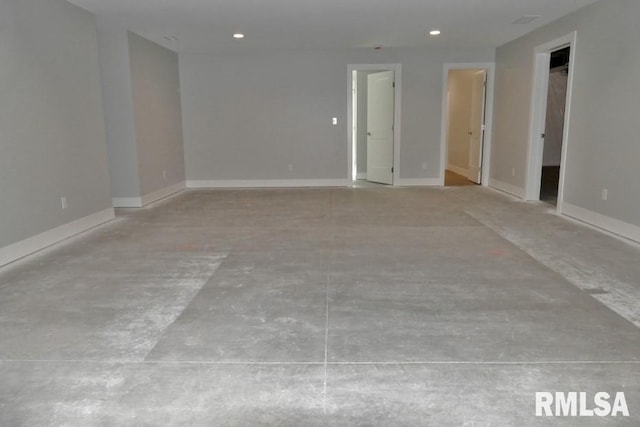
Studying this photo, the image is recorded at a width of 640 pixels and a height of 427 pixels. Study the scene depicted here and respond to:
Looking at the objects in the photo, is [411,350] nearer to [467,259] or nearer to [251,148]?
[467,259]

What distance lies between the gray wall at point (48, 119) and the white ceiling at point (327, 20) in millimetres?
535

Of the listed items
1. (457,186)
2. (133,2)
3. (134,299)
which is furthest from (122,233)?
(457,186)

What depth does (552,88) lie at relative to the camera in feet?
36.3

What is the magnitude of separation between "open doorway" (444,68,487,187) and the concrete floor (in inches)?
151

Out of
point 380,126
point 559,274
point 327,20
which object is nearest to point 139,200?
point 327,20

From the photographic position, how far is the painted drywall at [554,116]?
433 inches

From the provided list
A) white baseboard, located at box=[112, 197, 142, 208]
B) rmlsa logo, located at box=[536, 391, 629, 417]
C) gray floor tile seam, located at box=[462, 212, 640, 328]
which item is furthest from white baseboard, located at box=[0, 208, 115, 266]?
gray floor tile seam, located at box=[462, 212, 640, 328]

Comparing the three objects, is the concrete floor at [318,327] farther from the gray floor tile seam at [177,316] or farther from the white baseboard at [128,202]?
the white baseboard at [128,202]

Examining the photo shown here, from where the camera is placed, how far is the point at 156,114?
22.4 ft

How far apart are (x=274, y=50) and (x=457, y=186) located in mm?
4091

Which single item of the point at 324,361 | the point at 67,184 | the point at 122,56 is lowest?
the point at 324,361

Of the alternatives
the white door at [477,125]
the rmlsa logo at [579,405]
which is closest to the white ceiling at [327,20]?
the white door at [477,125]

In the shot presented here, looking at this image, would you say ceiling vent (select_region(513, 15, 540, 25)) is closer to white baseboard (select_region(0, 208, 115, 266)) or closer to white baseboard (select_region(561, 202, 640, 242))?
white baseboard (select_region(561, 202, 640, 242))

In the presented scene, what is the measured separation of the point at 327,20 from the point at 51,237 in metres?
4.00
